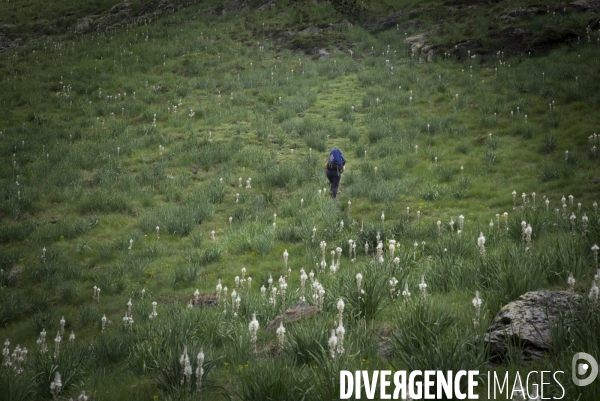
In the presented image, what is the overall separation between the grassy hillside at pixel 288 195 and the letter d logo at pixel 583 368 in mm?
76

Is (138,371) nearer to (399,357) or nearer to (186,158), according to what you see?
(399,357)

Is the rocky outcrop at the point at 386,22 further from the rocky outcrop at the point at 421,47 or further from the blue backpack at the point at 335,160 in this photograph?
the blue backpack at the point at 335,160

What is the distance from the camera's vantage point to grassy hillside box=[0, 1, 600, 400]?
4.78 m

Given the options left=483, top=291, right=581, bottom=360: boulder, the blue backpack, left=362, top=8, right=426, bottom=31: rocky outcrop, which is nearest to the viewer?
left=483, top=291, right=581, bottom=360: boulder

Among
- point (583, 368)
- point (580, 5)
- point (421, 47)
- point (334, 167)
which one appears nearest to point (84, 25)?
point (421, 47)

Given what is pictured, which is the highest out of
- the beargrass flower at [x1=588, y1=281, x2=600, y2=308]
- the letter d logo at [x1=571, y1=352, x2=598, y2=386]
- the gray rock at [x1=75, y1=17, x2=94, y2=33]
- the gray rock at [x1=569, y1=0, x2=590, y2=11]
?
the gray rock at [x1=75, y1=17, x2=94, y2=33]

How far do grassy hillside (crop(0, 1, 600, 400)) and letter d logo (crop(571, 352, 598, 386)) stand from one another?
8cm

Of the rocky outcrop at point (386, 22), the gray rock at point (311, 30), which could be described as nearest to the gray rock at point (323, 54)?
the gray rock at point (311, 30)

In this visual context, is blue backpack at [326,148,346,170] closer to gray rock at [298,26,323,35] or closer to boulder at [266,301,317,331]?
boulder at [266,301,317,331]

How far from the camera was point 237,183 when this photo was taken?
14.5 metres

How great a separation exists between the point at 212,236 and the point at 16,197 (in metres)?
6.20

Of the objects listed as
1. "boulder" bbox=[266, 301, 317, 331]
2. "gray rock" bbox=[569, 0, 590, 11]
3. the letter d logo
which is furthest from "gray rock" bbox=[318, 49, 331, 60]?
the letter d logo

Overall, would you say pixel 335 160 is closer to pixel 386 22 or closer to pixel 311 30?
pixel 311 30

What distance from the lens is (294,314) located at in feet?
19.3
